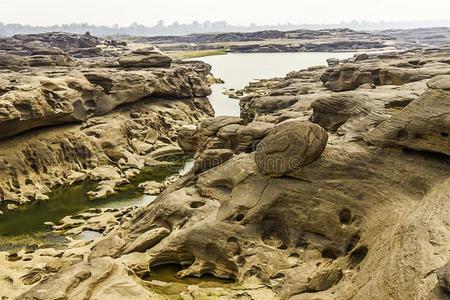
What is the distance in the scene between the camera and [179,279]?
20062mm

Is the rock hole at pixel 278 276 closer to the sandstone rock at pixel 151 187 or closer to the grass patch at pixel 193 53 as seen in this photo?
the sandstone rock at pixel 151 187

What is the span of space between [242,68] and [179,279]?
107809mm

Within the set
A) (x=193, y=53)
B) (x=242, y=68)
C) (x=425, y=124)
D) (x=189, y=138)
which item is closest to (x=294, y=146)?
(x=425, y=124)

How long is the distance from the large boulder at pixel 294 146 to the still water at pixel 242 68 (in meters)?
44.7

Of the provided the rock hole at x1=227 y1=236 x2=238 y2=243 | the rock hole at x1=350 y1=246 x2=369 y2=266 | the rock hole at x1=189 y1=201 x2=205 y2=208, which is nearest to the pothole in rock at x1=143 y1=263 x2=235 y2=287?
the rock hole at x1=227 y1=236 x2=238 y2=243

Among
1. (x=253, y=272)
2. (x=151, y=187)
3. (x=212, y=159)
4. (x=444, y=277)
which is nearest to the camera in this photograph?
(x=444, y=277)

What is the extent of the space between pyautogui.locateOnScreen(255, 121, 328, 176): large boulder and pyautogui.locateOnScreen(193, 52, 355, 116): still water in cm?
4467

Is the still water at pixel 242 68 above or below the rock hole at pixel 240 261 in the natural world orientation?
below

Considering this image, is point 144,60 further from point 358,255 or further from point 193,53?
point 193,53

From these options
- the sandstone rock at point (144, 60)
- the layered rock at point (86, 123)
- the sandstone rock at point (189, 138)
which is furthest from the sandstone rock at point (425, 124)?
the sandstone rock at point (144, 60)

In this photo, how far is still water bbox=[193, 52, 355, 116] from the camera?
7661 cm

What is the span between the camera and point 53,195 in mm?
36812

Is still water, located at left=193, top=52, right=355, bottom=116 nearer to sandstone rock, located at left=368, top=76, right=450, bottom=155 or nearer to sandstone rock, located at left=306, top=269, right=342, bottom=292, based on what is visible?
sandstone rock, located at left=368, top=76, right=450, bottom=155

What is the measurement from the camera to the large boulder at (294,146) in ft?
66.9
